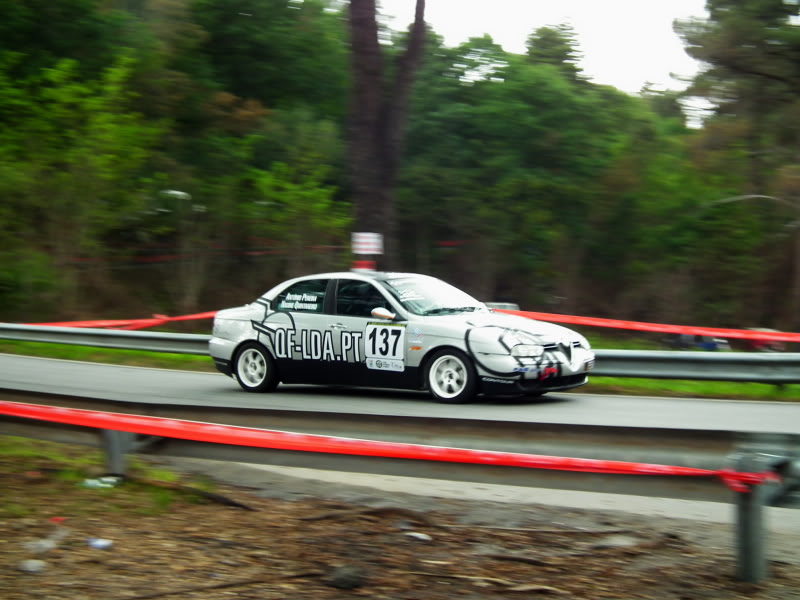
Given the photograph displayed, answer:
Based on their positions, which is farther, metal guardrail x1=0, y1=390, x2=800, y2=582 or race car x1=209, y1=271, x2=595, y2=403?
race car x1=209, y1=271, x2=595, y2=403

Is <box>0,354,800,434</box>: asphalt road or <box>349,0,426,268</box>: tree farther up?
<box>349,0,426,268</box>: tree

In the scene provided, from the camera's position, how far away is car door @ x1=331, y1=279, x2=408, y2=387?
1116 centimetres

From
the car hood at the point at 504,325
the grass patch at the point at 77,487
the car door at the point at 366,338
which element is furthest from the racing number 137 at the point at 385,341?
the grass patch at the point at 77,487

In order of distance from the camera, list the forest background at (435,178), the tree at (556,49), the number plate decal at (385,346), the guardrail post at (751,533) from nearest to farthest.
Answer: the guardrail post at (751,533), the number plate decal at (385,346), the forest background at (435,178), the tree at (556,49)

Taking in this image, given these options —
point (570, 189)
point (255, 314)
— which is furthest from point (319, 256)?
point (255, 314)

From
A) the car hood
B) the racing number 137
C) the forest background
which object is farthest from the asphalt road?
the forest background

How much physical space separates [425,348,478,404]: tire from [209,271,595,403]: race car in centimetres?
1

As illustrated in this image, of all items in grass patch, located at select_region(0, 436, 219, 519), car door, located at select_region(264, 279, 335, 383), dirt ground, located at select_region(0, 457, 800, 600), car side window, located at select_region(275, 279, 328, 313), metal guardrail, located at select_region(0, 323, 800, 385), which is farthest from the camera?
car side window, located at select_region(275, 279, 328, 313)

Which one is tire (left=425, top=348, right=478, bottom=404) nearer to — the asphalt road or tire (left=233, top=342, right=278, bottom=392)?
the asphalt road

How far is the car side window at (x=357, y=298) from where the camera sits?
11.4 metres

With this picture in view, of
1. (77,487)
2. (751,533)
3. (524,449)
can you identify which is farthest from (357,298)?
(751,533)

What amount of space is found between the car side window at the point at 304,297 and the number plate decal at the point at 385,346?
86 cm

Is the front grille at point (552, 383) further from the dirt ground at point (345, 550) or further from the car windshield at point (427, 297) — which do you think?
the dirt ground at point (345, 550)

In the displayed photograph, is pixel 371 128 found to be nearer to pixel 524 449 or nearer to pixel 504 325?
pixel 504 325
